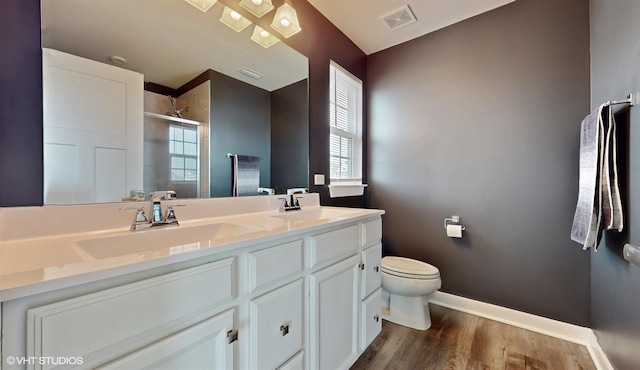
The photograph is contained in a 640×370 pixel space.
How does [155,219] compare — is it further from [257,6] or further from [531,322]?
[531,322]

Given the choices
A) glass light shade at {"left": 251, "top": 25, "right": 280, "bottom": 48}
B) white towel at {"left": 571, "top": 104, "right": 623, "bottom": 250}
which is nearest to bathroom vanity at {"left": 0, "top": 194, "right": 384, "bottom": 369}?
glass light shade at {"left": 251, "top": 25, "right": 280, "bottom": 48}

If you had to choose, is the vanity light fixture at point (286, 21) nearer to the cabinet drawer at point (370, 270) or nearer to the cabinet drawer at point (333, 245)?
the cabinet drawer at point (333, 245)

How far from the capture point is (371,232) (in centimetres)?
152

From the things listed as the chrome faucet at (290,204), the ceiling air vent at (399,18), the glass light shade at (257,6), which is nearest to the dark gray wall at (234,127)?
the chrome faucet at (290,204)

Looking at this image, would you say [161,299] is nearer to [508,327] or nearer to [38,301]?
[38,301]

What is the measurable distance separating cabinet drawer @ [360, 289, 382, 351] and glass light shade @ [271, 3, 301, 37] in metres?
1.80

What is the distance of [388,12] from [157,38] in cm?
167

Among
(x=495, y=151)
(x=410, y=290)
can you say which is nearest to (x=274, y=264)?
(x=410, y=290)

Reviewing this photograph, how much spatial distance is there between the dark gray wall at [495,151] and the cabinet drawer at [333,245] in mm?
1144

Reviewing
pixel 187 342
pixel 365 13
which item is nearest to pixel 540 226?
pixel 365 13

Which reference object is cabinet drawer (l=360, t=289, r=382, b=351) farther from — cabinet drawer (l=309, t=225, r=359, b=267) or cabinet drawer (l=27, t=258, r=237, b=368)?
cabinet drawer (l=27, t=258, r=237, b=368)

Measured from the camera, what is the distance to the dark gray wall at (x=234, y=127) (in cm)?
132

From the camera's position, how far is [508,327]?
179 centimetres

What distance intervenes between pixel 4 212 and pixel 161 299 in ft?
2.07
